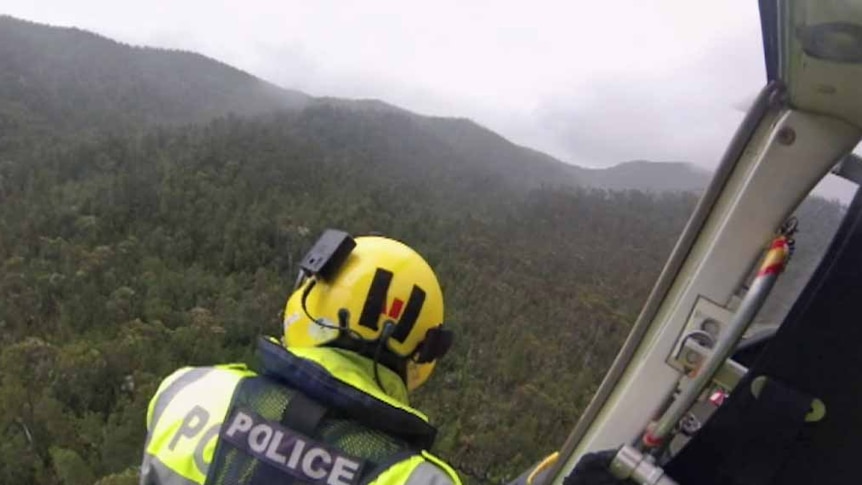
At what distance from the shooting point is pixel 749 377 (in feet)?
3.76

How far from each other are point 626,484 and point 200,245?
20.0 metres

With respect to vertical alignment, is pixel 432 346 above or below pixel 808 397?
below

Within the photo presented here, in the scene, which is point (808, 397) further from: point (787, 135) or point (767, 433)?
point (787, 135)

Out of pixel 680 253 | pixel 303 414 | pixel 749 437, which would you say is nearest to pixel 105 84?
pixel 303 414

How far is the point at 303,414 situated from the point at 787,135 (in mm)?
1239

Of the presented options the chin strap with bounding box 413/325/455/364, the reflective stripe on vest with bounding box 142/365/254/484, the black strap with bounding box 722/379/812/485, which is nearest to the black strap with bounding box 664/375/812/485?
the black strap with bounding box 722/379/812/485

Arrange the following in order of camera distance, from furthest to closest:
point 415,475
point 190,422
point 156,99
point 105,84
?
1. point 156,99
2. point 105,84
3. point 190,422
4. point 415,475

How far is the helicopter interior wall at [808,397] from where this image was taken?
3.60 ft

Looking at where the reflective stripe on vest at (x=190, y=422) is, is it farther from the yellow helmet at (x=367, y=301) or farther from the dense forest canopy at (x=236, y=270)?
the dense forest canopy at (x=236, y=270)

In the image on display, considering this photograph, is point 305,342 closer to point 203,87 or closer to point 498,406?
point 498,406

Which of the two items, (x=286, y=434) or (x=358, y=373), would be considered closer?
(x=286, y=434)

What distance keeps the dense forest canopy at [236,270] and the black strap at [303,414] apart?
1158mm

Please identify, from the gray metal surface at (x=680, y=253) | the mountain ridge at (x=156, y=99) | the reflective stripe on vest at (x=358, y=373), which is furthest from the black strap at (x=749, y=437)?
the mountain ridge at (x=156, y=99)

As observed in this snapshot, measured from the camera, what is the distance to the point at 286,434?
77.4 inches
